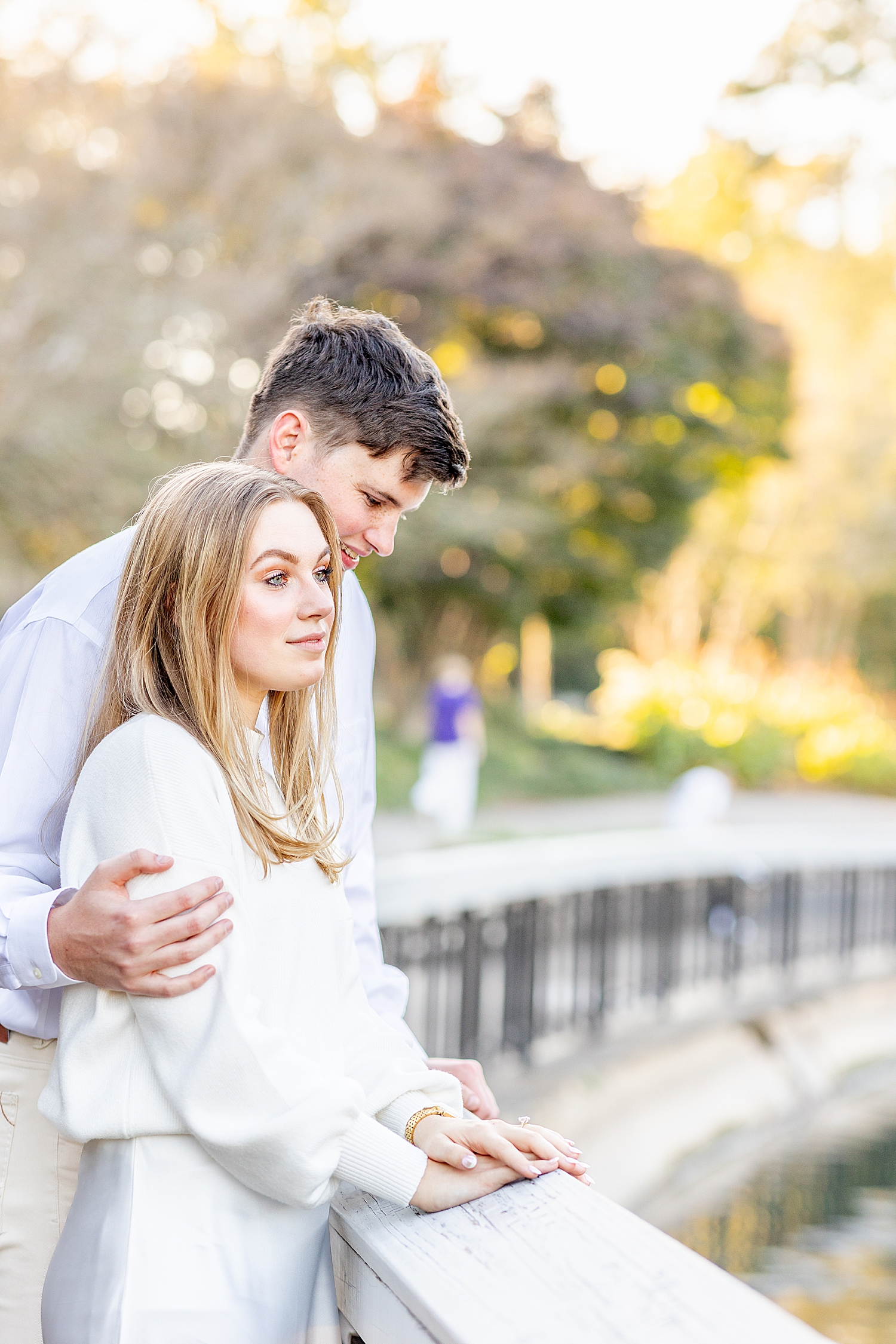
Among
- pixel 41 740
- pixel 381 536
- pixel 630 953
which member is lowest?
pixel 630 953

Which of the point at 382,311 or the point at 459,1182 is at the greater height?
the point at 382,311

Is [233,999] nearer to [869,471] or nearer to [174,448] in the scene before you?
[174,448]

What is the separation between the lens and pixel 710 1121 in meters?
6.95

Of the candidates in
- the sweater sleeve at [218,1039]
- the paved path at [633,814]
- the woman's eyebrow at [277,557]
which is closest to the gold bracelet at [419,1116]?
the sweater sleeve at [218,1039]

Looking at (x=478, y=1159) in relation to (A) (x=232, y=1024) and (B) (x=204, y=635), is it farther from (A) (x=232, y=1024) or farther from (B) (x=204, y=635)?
(B) (x=204, y=635)

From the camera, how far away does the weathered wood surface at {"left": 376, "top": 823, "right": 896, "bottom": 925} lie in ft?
18.1

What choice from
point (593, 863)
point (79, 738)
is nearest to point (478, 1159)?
point (79, 738)

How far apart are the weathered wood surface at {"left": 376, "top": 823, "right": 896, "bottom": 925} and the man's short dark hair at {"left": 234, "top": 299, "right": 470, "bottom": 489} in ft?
10.9

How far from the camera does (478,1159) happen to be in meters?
1.34

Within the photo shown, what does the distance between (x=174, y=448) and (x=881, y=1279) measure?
918cm

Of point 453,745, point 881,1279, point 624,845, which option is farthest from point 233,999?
point 453,745

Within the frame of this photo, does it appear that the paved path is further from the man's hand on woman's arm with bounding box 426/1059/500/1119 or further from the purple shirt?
the man's hand on woman's arm with bounding box 426/1059/500/1119

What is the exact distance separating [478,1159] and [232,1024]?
31 centimetres

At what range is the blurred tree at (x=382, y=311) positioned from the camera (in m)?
10.4
